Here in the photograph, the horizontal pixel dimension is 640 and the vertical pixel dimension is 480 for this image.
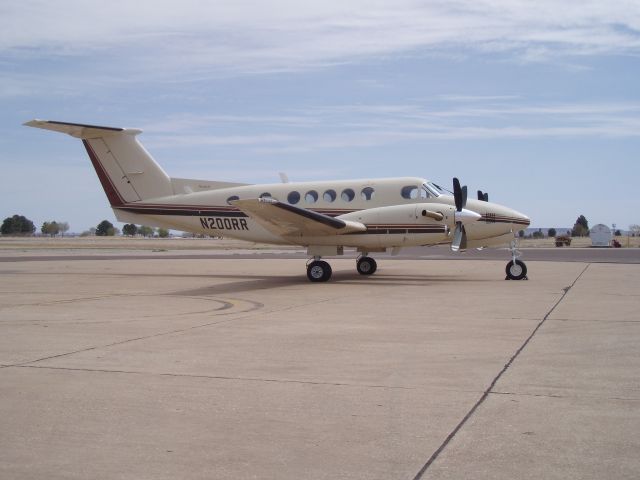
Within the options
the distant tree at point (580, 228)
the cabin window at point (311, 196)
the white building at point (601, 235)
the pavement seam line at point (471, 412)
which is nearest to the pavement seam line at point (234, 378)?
the pavement seam line at point (471, 412)

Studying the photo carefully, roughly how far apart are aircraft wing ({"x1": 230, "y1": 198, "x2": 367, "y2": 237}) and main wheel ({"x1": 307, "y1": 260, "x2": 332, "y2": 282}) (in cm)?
98

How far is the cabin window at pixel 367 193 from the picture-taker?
2306 centimetres

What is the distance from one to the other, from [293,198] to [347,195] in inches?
75.8

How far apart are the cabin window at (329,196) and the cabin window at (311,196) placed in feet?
0.97

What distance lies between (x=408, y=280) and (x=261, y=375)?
15.1 m

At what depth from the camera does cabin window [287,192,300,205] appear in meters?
24.1

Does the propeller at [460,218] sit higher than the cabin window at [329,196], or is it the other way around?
the cabin window at [329,196]

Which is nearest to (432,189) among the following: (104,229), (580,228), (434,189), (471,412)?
(434,189)

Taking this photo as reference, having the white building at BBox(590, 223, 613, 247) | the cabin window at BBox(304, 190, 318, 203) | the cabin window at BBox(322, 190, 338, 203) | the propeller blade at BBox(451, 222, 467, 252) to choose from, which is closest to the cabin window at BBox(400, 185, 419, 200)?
the propeller blade at BBox(451, 222, 467, 252)

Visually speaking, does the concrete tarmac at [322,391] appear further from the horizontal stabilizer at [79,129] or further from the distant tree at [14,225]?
the distant tree at [14,225]

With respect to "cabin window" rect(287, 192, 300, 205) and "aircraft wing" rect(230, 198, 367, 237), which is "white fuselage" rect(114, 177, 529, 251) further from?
"aircraft wing" rect(230, 198, 367, 237)

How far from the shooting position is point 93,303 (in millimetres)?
15594

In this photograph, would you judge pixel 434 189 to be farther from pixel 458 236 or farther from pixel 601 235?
pixel 601 235

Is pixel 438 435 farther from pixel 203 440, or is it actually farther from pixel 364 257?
pixel 364 257
